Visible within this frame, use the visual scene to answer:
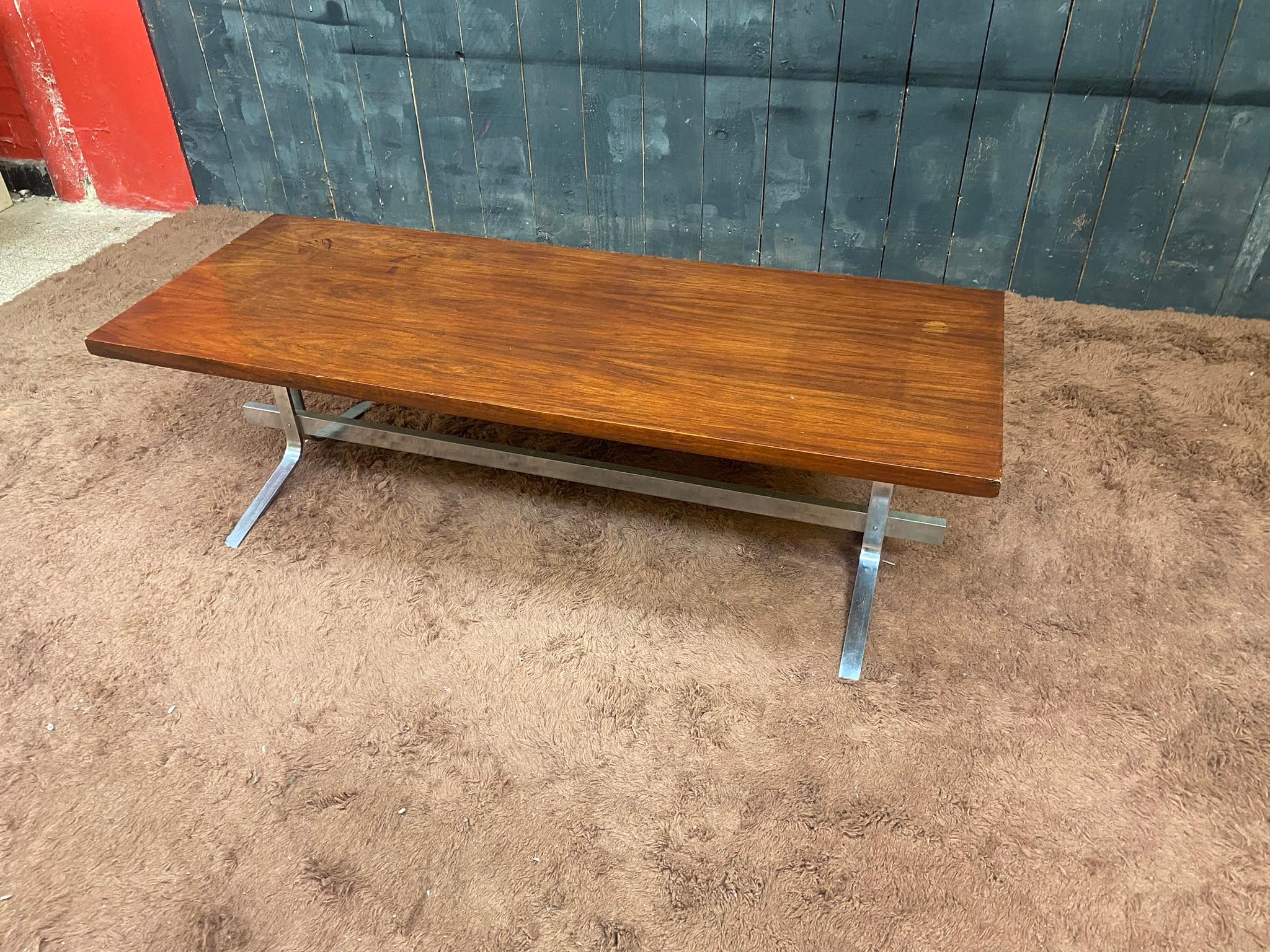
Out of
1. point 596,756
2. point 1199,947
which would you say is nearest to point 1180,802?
point 1199,947

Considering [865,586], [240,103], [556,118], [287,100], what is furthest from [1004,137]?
[240,103]

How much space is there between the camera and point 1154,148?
2.17 meters

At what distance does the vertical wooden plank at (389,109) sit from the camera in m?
2.54

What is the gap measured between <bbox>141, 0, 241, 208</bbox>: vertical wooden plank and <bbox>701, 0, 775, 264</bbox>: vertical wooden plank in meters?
1.60

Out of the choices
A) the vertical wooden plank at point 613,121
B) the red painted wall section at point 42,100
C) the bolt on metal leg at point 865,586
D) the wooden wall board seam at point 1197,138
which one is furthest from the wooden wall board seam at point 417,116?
the wooden wall board seam at point 1197,138

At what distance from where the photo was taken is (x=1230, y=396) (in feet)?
6.90

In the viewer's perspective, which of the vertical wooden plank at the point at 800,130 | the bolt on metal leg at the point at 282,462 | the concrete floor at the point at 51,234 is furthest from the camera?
the concrete floor at the point at 51,234

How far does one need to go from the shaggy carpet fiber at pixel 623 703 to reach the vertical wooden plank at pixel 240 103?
120cm

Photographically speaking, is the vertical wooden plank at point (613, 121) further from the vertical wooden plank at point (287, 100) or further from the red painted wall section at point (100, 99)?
the red painted wall section at point (100, 99)

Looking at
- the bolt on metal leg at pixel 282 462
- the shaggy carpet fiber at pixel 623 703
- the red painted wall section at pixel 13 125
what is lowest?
the shaggy carpet fiber at pixel 623 703

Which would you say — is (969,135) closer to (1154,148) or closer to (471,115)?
(1154,148)

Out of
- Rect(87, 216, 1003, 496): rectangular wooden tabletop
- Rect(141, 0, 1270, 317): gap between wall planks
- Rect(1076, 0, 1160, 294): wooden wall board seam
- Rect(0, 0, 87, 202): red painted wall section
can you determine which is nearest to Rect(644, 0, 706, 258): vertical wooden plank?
Rect(141, 0, 1270, 317): gap between wall planks

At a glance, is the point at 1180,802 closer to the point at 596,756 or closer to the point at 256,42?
the point at 596,756

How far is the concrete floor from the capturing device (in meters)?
2.81
